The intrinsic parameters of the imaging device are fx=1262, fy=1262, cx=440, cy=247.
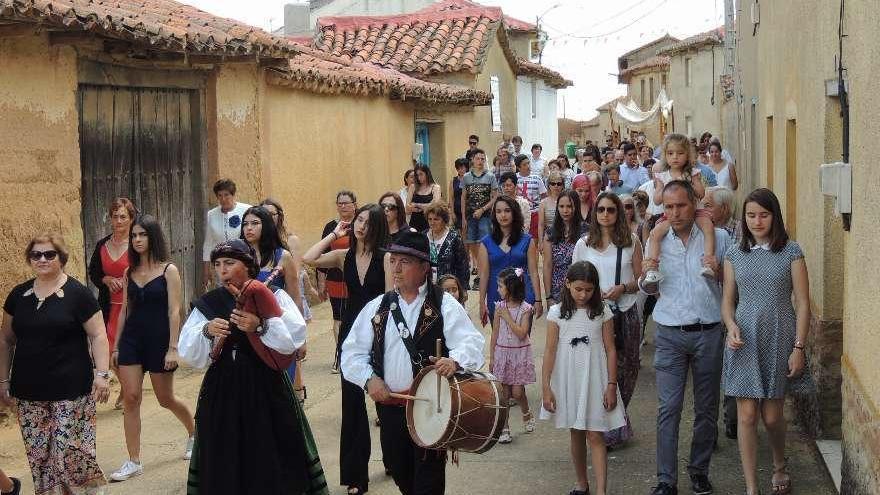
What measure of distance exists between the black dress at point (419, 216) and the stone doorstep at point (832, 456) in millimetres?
7590

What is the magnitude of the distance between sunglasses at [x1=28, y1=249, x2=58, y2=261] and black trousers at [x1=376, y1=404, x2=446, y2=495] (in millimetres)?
2137

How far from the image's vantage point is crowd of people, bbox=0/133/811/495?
616 cm

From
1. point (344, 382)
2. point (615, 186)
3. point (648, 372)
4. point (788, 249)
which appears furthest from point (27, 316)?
point (615, 186)

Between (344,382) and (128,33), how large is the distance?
157 inches

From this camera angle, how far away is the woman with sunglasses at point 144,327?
8148mm

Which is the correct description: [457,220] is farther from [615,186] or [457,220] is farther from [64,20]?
[64,20]

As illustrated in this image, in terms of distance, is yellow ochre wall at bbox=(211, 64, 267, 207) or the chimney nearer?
yellow ochre wall at bbox=(211, 64, 267, 207)

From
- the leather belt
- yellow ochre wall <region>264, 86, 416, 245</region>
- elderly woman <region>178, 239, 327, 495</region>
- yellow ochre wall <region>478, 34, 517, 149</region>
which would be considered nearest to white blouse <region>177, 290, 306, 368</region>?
elderly woman <region>178, 239, 327, 495</region>

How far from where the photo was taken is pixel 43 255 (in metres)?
7.07

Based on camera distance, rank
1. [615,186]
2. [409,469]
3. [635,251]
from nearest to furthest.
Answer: [409,469] < [635,251] < [615,186]

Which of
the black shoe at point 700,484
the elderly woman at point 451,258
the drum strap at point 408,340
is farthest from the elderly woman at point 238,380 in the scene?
the elderly woman at point 451,258

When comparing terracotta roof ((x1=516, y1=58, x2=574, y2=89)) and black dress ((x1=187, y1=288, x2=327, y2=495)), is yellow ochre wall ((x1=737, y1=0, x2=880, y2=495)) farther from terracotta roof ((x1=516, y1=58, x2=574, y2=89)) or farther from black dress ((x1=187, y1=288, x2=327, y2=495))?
terracotta roof ((x1=516, y1=58, x2=574, y2=89))

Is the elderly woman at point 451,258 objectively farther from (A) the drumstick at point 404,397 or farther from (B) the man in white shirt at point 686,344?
(A) the drumstick at point 404,397

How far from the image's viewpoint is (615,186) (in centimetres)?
1705
